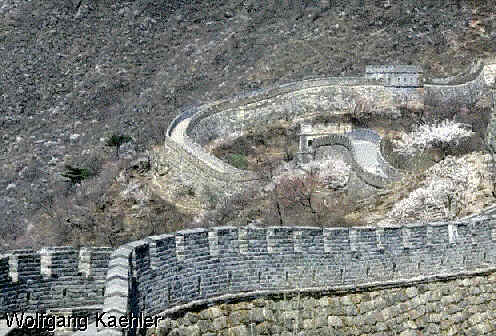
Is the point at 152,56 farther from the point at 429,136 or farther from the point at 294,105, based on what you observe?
the point at 429,136

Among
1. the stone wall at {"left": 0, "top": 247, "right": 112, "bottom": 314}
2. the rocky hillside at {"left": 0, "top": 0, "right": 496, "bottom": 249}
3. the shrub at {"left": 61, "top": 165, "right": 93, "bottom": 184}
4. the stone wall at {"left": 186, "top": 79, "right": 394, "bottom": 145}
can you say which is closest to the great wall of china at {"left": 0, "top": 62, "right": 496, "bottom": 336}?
the stone wall at {"left": 0, "top": 247, "right": 112, "bottom": 314}

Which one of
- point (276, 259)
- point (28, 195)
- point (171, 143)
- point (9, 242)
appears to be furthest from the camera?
point (28, 195)

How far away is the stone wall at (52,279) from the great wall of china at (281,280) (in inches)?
0.6

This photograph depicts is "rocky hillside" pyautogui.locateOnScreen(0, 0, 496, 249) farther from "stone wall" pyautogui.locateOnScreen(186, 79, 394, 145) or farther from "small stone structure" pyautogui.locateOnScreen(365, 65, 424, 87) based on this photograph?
"small stone structure" pyautogui.locateOnScreen(365, 65, 424, 87)

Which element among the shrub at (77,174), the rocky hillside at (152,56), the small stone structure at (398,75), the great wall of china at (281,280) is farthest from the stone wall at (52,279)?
the small stone structure at (398,75)

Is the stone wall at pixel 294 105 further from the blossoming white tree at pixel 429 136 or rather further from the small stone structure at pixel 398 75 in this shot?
the blossoming white tree at pixel 429 136

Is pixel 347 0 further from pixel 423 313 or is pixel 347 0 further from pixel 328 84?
pixel 423 313

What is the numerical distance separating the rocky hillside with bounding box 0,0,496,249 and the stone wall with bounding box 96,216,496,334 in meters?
48.2

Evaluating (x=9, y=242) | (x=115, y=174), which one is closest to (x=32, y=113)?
(x=115, y=174)

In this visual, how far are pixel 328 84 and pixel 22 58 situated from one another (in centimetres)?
4376

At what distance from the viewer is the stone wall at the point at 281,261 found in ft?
40.2

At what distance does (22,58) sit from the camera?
102 m

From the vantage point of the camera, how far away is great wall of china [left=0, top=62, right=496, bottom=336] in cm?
1260

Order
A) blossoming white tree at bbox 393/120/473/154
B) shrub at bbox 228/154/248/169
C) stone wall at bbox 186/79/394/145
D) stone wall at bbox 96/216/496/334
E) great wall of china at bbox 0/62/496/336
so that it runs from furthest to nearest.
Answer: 1. stone wall at bbox 186/79/394/145
2. shrub at bbox 228/154/248/169
3. blossoming white tree at bbox 393/120/473/154
4. great wall of china at bbox 0/62/496/336
5. stone wall at bbox 96/216/496/334
